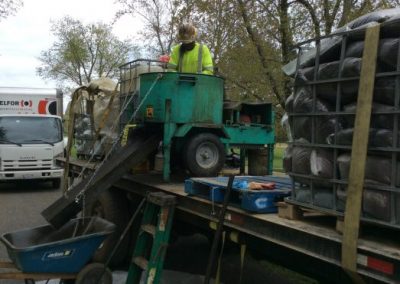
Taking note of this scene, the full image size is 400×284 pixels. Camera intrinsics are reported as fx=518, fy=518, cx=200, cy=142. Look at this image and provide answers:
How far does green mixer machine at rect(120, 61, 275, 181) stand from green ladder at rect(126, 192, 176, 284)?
82cm

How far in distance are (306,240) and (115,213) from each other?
3.53m

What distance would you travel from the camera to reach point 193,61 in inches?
254

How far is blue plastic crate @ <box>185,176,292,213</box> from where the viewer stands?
370cm

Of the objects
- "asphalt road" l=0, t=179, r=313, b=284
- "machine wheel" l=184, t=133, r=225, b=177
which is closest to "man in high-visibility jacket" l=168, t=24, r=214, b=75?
"machine wheel" l=184, t=133, r=225, b=177

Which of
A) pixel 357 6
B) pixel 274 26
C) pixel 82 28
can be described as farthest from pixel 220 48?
pixel 82 28

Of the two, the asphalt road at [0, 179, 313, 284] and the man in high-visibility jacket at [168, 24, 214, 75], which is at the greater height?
the man in high-visibility jacket at [168, 24, 214, 75]

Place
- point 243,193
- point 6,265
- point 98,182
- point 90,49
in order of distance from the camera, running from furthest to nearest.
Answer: point 90,49
point 98,182
point 6,265
point 243,193

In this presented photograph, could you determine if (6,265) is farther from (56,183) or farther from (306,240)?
(56,183)

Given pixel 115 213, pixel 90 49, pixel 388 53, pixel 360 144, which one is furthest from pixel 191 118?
pixel 90 49

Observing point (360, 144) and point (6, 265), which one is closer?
point (360, 144)

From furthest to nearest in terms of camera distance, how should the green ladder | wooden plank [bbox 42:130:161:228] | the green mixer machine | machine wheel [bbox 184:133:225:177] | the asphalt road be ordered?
the asphalt road
machine wheel [bbox 184:133:225:177]
the green mixer machine
wooden plank [bbox 42:130:161:228]
the green ladder

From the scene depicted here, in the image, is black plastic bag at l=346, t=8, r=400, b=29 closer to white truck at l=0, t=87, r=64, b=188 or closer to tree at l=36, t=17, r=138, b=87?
white truck at l=0, t=87, r=64, b=188

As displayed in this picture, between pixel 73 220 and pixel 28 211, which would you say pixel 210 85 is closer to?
pixel 73 220

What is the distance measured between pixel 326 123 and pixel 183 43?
3.66 m
